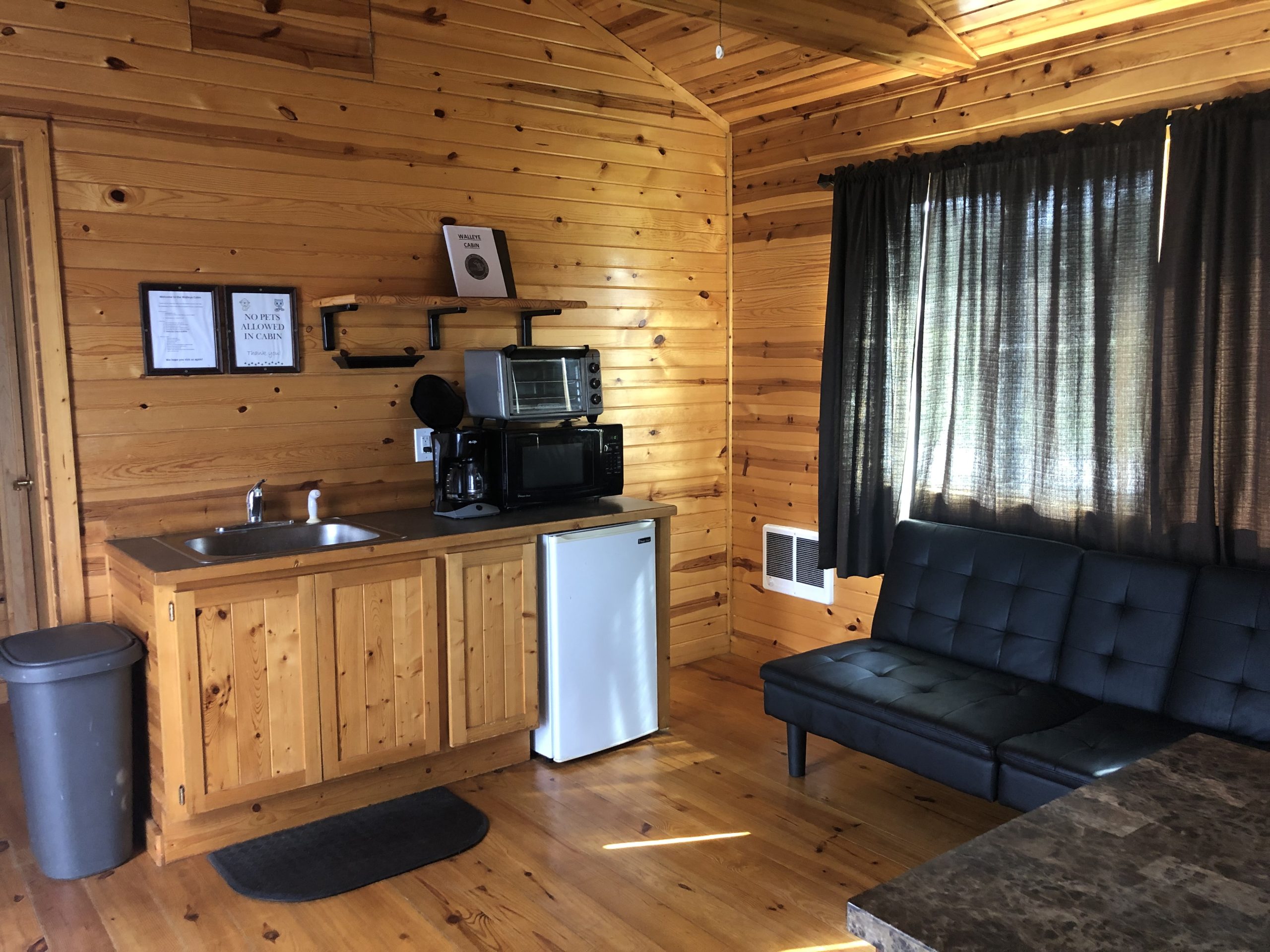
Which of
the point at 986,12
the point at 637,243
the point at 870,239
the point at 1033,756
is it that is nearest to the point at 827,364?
the point at 870,239

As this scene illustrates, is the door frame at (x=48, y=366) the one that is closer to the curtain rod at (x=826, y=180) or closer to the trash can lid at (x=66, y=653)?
the trash can lid at (x=66, y=653)

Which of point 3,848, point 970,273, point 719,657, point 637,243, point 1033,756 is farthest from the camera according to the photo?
point 719,657

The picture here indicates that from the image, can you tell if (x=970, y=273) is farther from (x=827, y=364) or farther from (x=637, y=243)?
(x=637, y=243)

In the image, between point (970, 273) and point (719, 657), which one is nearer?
point (970, 273)

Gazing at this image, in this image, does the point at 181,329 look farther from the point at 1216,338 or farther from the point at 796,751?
the point at 1216,338

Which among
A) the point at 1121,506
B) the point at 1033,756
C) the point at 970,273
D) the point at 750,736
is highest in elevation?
the point at 970,273

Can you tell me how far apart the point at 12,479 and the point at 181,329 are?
135 centimetres

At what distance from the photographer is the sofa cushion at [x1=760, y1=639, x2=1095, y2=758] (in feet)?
9.47

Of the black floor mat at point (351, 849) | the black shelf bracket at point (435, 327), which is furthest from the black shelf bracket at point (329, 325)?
the black floor mat at point (351, 849)

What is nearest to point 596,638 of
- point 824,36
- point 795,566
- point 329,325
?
point 795,566

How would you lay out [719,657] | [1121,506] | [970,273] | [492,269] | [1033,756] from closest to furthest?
[1033,756] → [1121,506] → [970,273] → [492,269] → [719,657]

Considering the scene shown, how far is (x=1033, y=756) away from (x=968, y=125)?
228cm

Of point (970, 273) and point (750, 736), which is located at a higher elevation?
point (970, 273)

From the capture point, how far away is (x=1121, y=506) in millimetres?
3305
